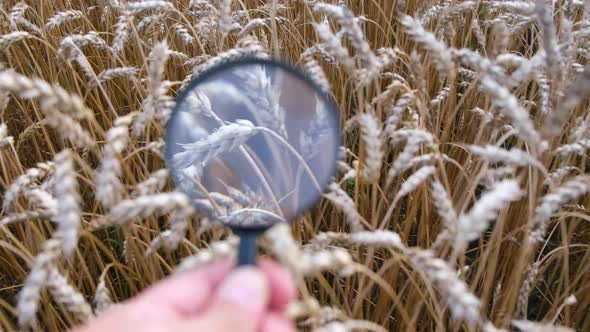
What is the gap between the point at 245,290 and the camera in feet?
1.71

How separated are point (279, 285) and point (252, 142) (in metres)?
0.41

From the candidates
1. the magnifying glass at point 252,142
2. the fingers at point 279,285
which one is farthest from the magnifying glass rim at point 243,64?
the fingers at point 279,285

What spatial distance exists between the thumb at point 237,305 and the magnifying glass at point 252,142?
221 mm

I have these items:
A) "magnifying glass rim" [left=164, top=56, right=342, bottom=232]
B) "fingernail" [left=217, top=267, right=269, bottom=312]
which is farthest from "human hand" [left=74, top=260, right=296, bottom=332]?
"magnifying glass rim" [left=164, top=56, right=342, bottom=232]

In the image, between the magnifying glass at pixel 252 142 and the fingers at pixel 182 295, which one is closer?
the fingers at pixel 182 295

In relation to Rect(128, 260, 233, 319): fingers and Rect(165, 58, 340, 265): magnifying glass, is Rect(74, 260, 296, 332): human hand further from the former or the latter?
Rect(165, 58, 340, 265): magnifying glass

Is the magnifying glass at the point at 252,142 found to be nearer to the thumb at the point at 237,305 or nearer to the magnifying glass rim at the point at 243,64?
the magnifying glass rim at the point at 243,64

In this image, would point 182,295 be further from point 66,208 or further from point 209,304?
point 66,208

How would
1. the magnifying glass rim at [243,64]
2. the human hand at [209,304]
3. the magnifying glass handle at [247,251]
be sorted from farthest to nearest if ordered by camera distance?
the magnifying glass rim at [243,64], the magnifying glass handle at [247,251], the human hand at [209,304]

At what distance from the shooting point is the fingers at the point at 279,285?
58 centimetres

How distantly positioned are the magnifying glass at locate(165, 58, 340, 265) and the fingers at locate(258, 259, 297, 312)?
0.55 ft

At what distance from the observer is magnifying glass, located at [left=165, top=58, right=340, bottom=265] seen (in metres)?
0.81

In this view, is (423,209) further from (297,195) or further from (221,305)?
(221,305)

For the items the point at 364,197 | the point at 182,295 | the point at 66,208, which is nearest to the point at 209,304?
the point at 182,295
